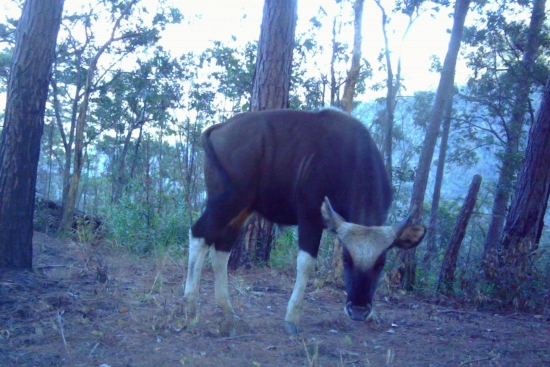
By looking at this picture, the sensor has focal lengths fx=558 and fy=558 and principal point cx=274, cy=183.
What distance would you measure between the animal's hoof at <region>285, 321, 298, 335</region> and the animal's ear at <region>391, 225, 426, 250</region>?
3.97ft

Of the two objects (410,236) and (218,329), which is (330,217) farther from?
(218,329)

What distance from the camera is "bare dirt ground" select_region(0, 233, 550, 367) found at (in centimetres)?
434

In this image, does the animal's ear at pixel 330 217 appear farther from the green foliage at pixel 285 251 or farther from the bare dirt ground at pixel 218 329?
the green foliage at pixel 285 251

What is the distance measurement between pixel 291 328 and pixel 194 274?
3.67 ft

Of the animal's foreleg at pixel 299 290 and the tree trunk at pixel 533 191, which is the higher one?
the tree trunk at pixel 533 191

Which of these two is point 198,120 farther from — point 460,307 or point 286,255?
point 460,307

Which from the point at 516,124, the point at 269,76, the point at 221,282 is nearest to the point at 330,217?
the point at 221,282

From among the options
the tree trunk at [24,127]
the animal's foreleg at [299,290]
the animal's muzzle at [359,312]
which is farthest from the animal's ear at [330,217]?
the tree trunk at [24,127]

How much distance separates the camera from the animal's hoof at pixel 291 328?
5.20 meters

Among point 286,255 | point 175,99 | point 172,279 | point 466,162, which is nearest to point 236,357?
point 172,279

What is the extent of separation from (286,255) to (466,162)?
22.0 metres

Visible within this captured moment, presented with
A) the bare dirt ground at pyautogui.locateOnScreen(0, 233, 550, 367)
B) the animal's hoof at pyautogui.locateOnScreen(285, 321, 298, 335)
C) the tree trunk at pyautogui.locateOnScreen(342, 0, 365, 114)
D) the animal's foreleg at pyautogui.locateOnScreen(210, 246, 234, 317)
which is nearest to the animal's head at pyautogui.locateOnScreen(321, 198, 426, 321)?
the bare dirt ground at pyautogui.locateOnScreen(0, 233, 550, 367)

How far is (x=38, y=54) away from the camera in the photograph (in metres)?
6.20

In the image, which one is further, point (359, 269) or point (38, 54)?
point (38, 54)
